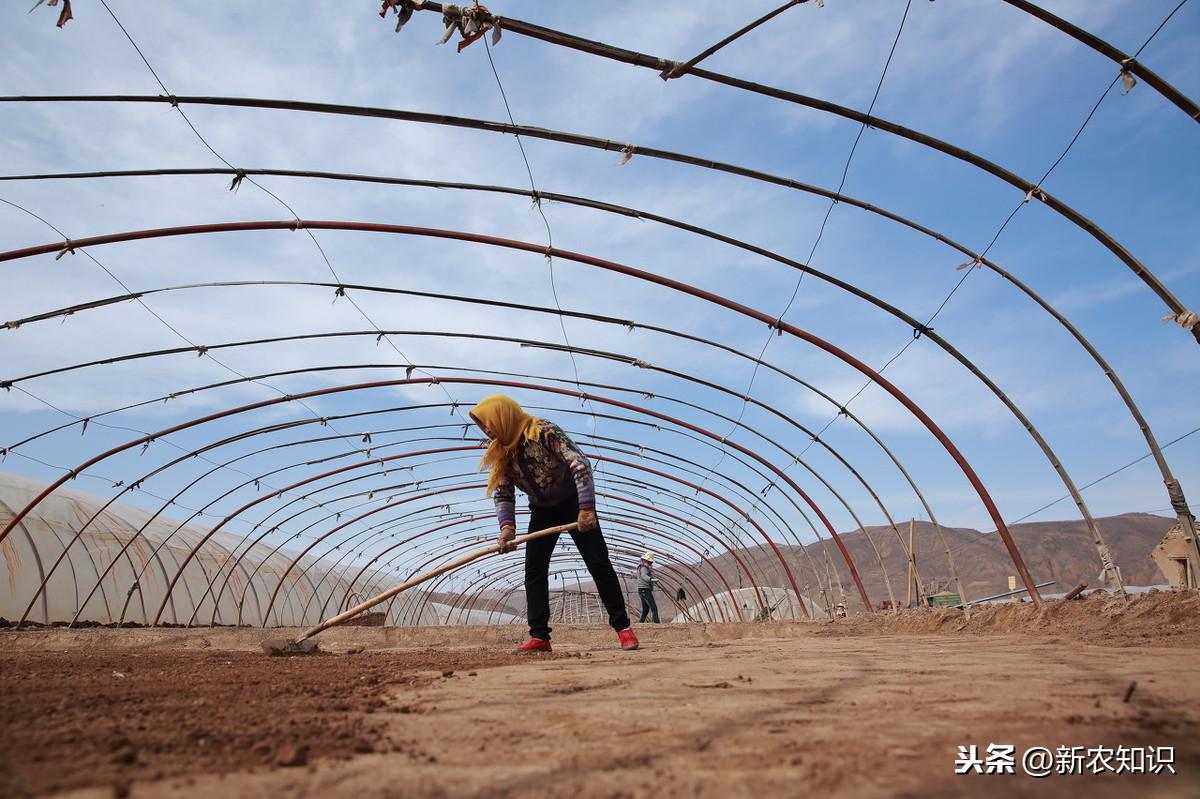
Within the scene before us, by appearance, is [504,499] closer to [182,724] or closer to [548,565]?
[548,565]

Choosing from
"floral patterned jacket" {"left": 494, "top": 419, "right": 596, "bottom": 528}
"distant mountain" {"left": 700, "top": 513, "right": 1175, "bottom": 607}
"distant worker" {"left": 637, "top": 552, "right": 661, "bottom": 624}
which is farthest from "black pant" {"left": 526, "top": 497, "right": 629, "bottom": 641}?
"distant mountain" {"left": 700, "top": 513, "right": 1175, "bottom": 607}

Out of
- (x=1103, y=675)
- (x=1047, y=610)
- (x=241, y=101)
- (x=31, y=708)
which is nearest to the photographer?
(x=31, y=708)

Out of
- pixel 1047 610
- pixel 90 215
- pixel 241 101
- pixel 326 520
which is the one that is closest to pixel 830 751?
pixel 241 101

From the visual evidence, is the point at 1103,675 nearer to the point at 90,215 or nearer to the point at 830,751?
the point at 830,751

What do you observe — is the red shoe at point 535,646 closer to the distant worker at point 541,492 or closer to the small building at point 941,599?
the distant worker at point 541,492

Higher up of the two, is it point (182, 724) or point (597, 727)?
point (182, 724)

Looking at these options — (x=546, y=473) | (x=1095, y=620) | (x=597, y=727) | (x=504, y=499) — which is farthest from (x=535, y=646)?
(x=1095, y=620)

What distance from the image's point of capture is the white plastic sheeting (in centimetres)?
1543

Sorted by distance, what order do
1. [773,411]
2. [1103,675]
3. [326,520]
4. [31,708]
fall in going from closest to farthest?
[31,708]
[1103,675]
[773,411]
[326,520]

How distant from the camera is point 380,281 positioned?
32.6 feet

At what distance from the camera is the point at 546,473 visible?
6215mm

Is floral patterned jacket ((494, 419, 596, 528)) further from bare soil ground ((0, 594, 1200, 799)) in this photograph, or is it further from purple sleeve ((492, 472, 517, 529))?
bare soil ground ((0, 594, 1200, 799))

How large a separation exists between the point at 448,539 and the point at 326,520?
5.91 m

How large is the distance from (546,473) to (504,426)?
530 millimetres
